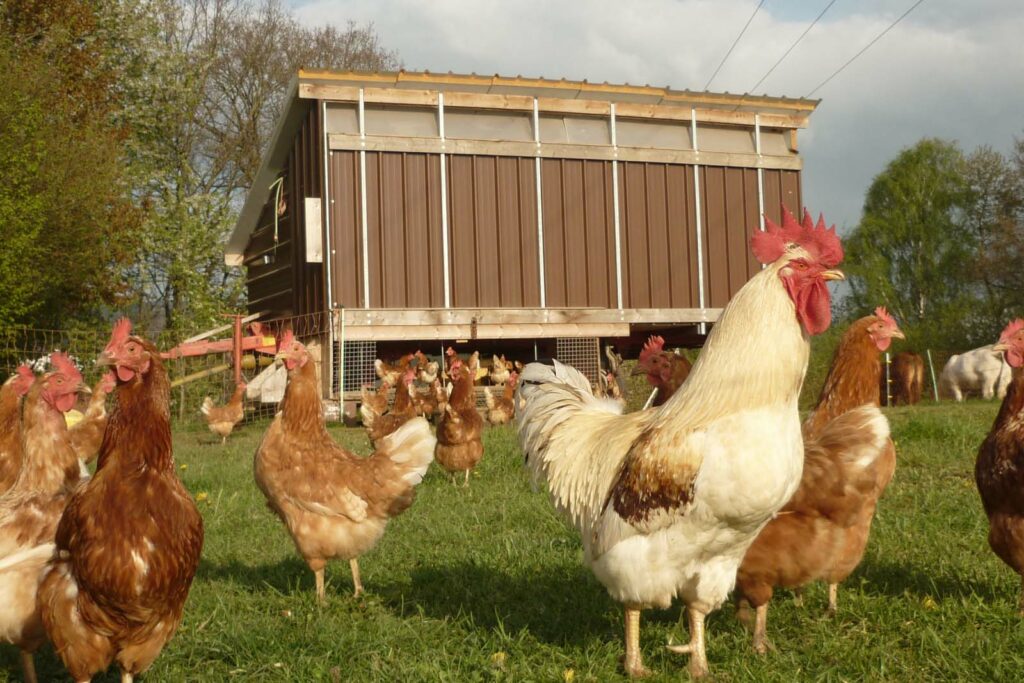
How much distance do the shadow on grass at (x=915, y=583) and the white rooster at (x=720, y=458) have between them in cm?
175

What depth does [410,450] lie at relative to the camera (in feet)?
20.0

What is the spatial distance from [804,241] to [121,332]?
3327 mm

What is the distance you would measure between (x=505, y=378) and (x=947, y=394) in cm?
1509

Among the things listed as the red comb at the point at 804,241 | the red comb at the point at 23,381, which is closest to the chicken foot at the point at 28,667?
the red comb at the point at 23,381

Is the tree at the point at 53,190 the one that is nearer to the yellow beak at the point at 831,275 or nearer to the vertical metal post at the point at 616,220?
the vertical metal post at the point at 616,220

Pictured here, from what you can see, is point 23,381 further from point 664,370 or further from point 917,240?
point 917,240

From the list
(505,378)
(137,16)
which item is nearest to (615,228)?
(505,378)

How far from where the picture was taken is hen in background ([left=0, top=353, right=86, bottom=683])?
381 cm

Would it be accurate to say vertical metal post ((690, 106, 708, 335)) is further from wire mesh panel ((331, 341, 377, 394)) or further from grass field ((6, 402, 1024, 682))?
grass field ((6, 402, 1024, 682))

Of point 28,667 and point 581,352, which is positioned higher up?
point 581,352

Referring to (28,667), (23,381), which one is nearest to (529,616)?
(28,667)

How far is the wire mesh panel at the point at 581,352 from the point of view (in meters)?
17.4

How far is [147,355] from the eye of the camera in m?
3.96

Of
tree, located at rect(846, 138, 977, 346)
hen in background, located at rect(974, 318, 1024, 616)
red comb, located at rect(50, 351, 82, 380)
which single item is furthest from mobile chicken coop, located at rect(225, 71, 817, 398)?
tree, located at rect(846, 138, 977, 346)
